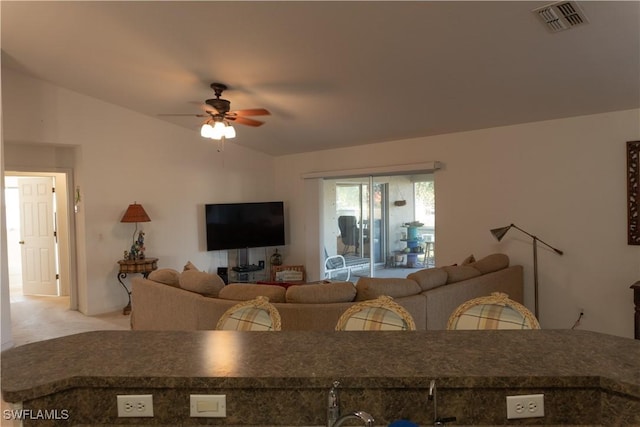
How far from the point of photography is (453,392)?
1.16 m

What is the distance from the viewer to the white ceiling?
2.83m

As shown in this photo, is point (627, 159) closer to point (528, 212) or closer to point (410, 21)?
point (528, 212)

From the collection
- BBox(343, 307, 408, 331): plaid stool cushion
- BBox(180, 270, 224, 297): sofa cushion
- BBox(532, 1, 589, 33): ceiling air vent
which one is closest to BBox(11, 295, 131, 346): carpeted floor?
BBox(180, 270, 224, 297): sofa cushion

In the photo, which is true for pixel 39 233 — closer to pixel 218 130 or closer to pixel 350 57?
pixel 218 130

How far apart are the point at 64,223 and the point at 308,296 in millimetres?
5550

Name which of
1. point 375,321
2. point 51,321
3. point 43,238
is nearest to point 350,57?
point 375,321

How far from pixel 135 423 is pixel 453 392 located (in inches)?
36.6

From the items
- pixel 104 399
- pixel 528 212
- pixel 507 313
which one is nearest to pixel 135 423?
pixel 104 399

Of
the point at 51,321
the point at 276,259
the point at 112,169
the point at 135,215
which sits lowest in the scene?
the point at 51,321

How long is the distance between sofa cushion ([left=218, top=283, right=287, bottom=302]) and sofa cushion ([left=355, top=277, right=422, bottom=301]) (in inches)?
24.1

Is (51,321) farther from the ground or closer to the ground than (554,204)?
closer to the ground

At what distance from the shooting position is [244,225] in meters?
6.79

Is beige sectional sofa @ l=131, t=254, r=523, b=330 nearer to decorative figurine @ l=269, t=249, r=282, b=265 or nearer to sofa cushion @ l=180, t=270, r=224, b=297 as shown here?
sofa cushion @ l=180, t=270, r=224, b=297

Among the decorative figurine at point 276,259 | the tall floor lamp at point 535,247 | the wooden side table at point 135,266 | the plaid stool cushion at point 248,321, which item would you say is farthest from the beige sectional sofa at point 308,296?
the decorative figurine at point 276,259
